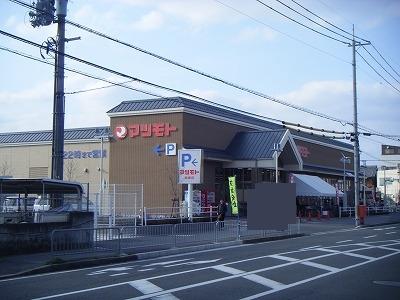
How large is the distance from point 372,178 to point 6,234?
90.4m

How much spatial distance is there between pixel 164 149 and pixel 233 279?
27.8 metres

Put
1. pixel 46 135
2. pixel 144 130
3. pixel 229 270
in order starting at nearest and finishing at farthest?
pixel 229 270 < pixel 144 130 < pixel 46 135

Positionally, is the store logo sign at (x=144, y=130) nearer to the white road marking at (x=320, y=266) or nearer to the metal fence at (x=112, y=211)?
the metal fence at (x=112, y=211)

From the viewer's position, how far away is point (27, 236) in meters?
17.8

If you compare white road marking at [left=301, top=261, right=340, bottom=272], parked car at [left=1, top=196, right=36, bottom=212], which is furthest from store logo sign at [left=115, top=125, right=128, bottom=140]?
white road marking at [left=301, top=261, right=340, bottom=272]

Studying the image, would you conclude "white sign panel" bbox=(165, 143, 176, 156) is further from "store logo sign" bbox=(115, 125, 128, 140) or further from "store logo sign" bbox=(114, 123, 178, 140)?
"store logo sign" bbox=(115, 125, 128, 140)

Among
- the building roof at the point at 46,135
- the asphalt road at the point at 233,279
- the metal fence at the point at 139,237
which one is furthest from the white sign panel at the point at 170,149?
the asphalt road at the point at 233,279

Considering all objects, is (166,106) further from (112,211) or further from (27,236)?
(27,236)

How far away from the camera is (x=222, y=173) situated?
44406mm

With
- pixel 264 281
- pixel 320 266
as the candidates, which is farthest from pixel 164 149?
pixel 264 281

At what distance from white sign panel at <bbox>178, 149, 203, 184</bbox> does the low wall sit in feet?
41.3

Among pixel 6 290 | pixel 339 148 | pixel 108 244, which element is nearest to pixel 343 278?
pixel 6 290

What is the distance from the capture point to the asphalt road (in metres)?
10.4

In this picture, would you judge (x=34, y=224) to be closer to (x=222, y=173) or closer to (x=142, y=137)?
(x=142, y=137)
